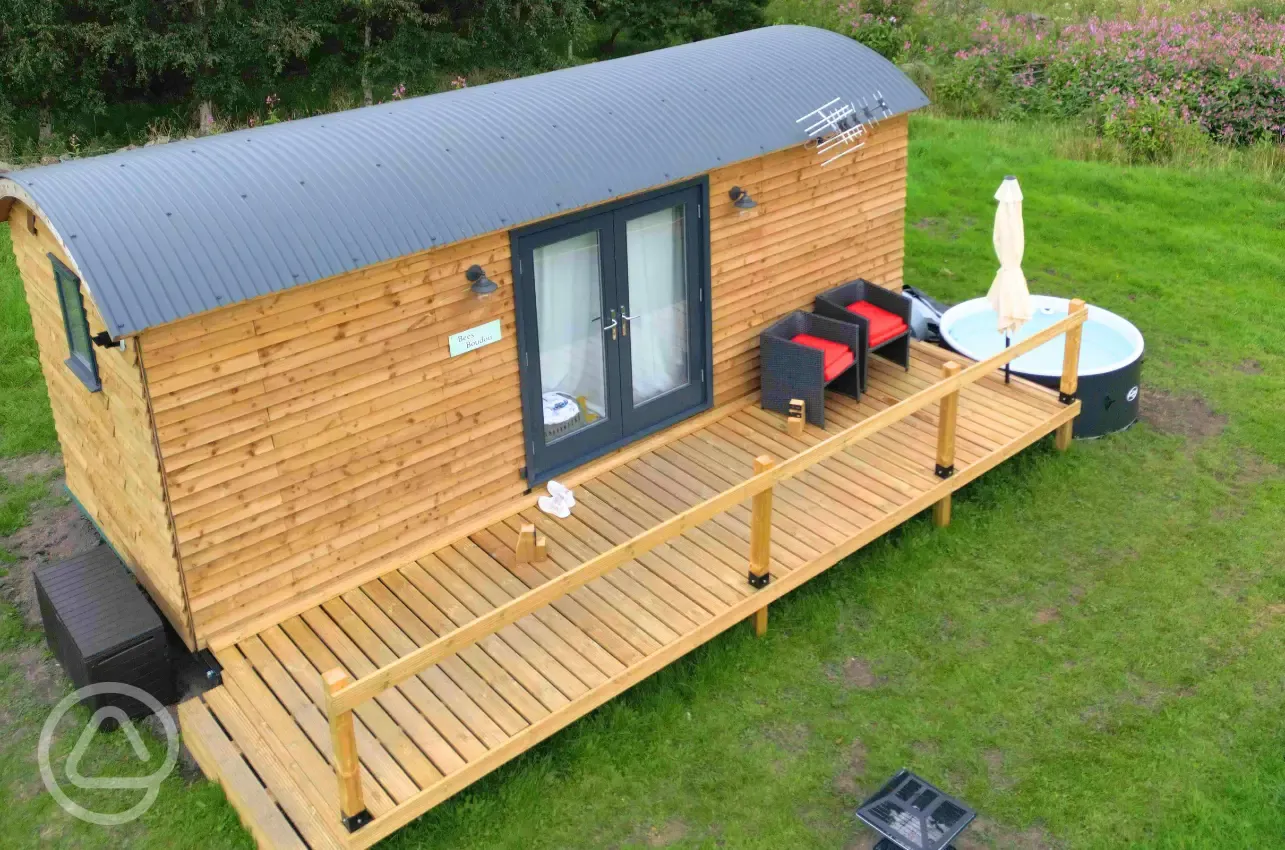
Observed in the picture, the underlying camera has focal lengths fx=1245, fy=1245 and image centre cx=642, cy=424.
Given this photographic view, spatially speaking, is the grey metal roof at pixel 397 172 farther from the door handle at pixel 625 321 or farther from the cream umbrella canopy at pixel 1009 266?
the cream umbrella canopy at pixel 1009 266

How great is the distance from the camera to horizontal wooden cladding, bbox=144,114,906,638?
7.77m

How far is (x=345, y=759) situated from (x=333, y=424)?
258cm

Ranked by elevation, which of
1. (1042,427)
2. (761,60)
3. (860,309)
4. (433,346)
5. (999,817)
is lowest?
(999,817)

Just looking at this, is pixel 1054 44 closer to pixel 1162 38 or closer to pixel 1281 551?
pixel 1162 38

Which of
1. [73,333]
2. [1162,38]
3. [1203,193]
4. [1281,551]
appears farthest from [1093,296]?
[73,333]

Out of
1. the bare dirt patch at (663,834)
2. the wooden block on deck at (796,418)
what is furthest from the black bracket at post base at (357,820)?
the wooden block on deck at (796,418)

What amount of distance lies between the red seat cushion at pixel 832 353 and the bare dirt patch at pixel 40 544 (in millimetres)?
6160

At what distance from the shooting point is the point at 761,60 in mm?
10898

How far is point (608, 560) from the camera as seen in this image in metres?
7.50

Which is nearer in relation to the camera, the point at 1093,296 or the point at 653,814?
the point at 653,814

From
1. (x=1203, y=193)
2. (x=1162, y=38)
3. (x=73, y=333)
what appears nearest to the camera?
(x=73, y=333)

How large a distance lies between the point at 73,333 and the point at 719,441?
5.02m

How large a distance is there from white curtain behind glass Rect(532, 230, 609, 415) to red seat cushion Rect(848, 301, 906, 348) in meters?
2.64

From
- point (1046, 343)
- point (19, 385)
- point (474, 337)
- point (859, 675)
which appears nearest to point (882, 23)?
point (1046, 343)
